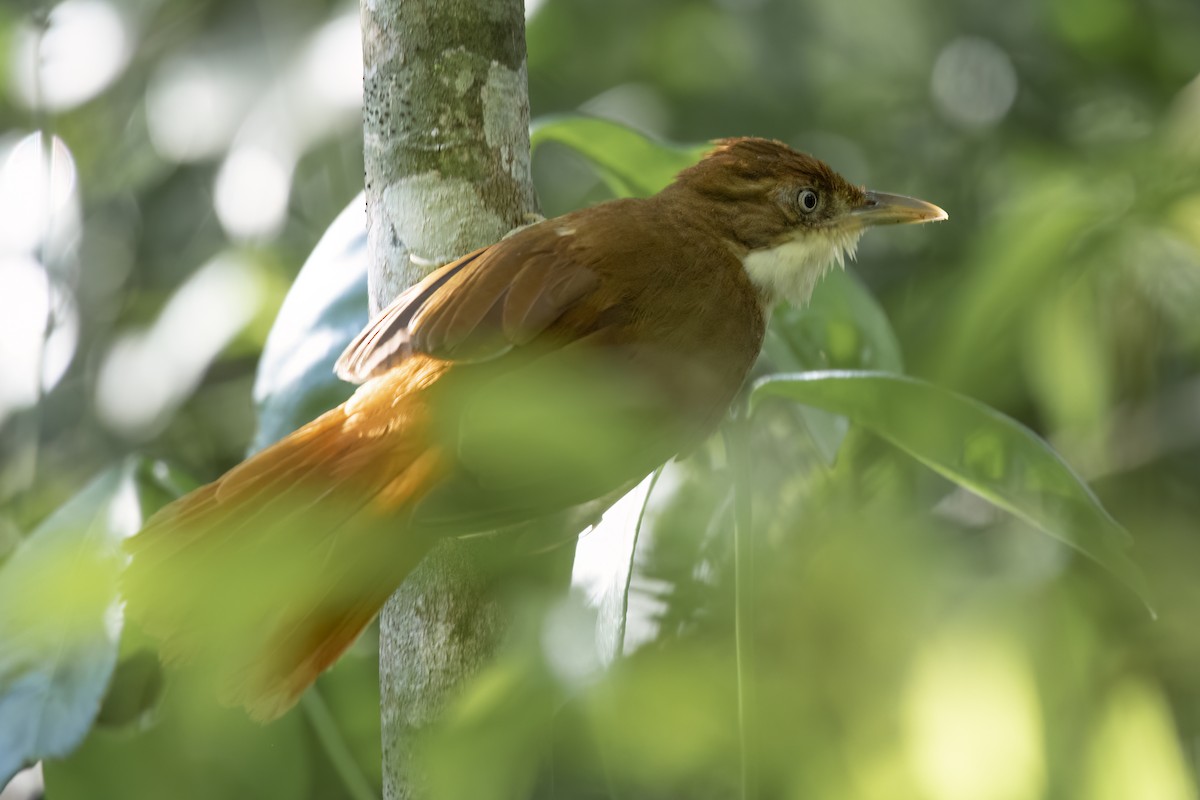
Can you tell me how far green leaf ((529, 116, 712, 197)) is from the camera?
2055 millimetres

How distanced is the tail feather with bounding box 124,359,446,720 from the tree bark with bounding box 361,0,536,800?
9cm

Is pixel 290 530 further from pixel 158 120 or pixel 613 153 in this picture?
pixel 158 120

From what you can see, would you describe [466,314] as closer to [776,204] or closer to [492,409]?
[492,409]

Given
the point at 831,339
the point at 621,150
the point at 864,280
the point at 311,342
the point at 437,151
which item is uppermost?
the point at 437,151

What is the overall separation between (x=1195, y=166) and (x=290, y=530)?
2.96 feet

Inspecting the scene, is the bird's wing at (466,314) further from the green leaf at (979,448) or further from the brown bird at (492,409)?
the green leaf at (979,448)

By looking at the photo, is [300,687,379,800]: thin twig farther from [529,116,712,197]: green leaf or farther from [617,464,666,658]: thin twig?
[529,116,712,197]: green leaf

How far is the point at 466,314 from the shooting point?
1.76 metres

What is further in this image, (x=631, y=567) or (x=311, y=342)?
(x=311, y=342)

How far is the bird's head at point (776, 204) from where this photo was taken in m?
2.35

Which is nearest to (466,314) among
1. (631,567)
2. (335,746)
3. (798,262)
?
(631,567)

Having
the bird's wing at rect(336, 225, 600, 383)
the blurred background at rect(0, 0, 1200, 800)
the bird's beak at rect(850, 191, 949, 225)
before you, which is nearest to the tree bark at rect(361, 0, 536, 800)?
the bird's wing at rect(336, 225, 600, 383)

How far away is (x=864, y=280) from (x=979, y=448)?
1.99 metres

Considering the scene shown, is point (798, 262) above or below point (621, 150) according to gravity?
below
